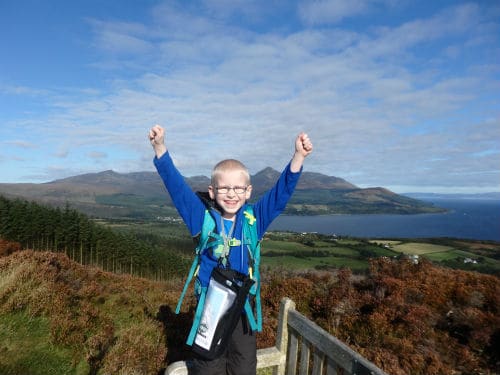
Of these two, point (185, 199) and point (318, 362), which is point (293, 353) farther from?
point (185, 199)

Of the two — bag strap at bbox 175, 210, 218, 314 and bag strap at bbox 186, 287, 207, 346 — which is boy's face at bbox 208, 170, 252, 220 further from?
bag strap at bbox 186, 287, 207, 346

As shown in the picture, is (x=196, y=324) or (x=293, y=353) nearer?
(x=196, y=324)

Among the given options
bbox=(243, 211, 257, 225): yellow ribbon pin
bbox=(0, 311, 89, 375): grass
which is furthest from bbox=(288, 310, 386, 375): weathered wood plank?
bbox=(0, 311, 89, 375): grass

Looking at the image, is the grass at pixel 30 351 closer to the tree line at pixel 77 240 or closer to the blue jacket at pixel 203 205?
the blue jacket at pixel 203 205

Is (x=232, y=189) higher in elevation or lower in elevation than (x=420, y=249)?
higher

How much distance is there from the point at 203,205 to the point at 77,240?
4928cm

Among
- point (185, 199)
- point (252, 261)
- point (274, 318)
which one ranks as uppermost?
point (185, 199)

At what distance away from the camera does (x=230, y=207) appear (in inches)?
108

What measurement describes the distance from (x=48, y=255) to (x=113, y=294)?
300cm

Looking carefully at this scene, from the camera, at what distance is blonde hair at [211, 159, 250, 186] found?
2.73m

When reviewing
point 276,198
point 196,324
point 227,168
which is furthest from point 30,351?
point 276,198

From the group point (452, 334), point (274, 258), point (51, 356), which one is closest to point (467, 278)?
point (452, 334)

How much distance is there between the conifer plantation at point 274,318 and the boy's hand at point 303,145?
414 centimetres

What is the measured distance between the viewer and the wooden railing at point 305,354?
2092 millimetres
